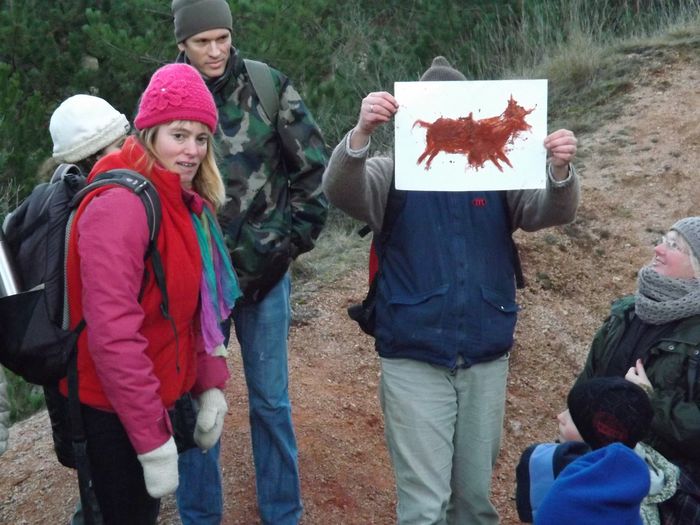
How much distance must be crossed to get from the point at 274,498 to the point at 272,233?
1065 mm

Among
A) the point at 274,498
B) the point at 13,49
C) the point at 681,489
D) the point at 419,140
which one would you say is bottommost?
the point at 274,498

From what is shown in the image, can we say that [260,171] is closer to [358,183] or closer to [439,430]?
[358,183]

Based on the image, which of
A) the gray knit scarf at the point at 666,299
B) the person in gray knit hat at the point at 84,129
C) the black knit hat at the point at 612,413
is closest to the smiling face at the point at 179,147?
the person in gray knit hat at the point at 84,129

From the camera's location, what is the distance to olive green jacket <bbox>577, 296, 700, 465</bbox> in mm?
2719

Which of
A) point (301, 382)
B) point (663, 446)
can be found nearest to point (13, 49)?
point (301, 382)

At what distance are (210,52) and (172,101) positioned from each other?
0.73 m

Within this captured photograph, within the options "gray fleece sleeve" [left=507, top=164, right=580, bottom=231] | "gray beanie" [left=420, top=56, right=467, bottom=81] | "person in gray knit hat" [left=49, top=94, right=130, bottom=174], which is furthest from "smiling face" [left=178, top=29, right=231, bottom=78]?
"gray fleece sleeve" [left=507, top=164, right=580, bottom=231]

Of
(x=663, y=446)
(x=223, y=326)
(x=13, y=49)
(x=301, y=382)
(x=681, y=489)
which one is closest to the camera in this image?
(x=681, y=489)

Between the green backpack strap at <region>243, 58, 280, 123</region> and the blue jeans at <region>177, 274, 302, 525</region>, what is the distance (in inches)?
24.6

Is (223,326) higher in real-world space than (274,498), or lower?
higher

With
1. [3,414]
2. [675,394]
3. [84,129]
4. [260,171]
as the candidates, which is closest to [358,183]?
[260,171]

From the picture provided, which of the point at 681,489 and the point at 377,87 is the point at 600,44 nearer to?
the point at 377,87

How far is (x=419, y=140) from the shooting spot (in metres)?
3.06

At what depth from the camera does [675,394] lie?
279 cm
